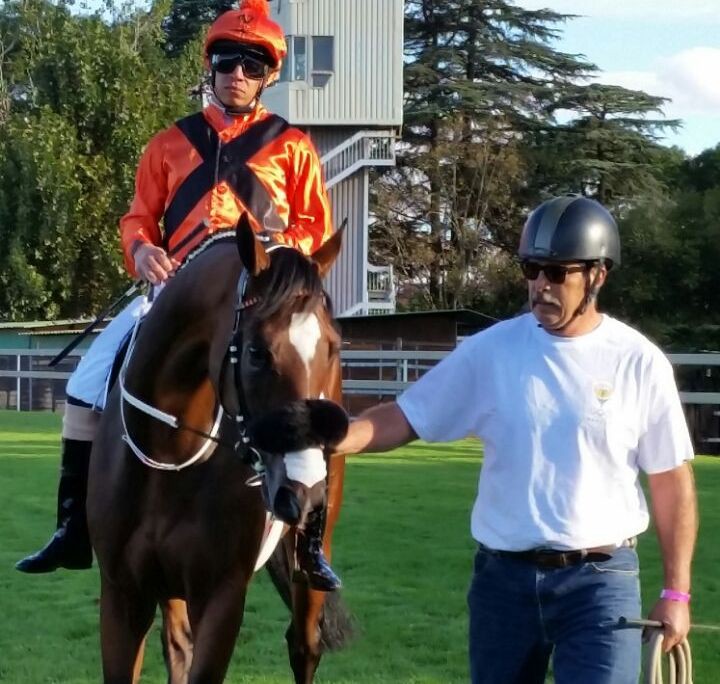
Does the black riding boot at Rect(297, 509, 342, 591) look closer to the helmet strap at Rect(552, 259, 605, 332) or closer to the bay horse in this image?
the bay horse

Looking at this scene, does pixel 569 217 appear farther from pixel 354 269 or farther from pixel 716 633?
pixel 354 269

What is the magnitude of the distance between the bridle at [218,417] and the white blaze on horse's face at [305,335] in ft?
0.48

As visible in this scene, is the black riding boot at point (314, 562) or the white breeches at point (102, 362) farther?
the white breeches at point (102, 362)

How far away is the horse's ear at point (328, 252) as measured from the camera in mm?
3975

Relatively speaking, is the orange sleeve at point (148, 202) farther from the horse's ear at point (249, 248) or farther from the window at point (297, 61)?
the window at point (297, 61)

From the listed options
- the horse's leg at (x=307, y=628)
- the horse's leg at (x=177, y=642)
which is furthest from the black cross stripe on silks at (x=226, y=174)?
the horse's leg at (x=177, y=642)

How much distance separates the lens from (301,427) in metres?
3.32

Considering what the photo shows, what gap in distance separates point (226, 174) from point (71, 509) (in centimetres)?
140

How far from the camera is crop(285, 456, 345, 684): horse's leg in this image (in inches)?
220

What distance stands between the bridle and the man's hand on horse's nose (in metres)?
0.17

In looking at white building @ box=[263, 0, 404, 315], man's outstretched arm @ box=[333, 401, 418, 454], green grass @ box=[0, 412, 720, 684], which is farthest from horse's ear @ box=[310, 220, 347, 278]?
white building @ box=[263, 0, 404, 315]

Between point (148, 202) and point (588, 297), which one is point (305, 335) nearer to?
point (588, 297)

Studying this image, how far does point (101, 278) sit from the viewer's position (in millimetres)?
33250

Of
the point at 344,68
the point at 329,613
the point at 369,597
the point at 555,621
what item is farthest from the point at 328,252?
the point at 344,68
